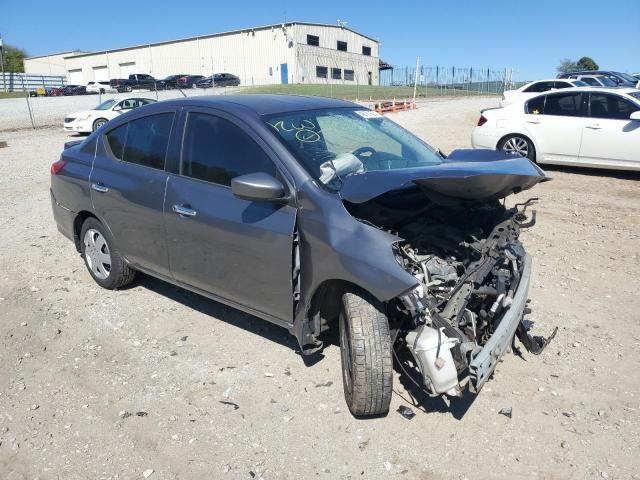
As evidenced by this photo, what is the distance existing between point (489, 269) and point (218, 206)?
179 cm

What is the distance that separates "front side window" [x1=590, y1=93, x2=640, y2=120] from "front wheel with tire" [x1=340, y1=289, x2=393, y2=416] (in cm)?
837

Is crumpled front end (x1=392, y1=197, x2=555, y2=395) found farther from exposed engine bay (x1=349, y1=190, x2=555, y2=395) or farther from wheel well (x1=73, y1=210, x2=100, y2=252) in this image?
wheel well (x1=73, y1=210, x2=100, y2=252)

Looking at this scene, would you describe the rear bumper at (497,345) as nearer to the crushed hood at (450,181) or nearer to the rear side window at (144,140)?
the crushed hood at (450,181)

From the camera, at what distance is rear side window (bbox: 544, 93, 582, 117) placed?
32.3ft

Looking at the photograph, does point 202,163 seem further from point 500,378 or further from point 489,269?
point 500,378

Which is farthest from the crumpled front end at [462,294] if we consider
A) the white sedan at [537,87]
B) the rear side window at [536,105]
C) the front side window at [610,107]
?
the white sedan at [537,87]

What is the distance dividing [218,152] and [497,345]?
86.7 inches

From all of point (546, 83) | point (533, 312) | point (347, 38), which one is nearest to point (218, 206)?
point (533, 312)

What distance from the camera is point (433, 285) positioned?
3113mm

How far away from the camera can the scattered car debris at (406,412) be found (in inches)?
126

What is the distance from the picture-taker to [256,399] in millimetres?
3432

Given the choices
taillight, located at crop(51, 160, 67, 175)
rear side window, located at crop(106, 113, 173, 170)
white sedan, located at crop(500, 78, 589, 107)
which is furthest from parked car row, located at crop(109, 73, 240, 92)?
rear side window, located at crop(106, 113, 173, 170)

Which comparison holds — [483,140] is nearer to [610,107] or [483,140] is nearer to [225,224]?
[610,107]

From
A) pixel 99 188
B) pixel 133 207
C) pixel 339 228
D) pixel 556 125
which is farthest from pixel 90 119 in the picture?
pixel 339 228
